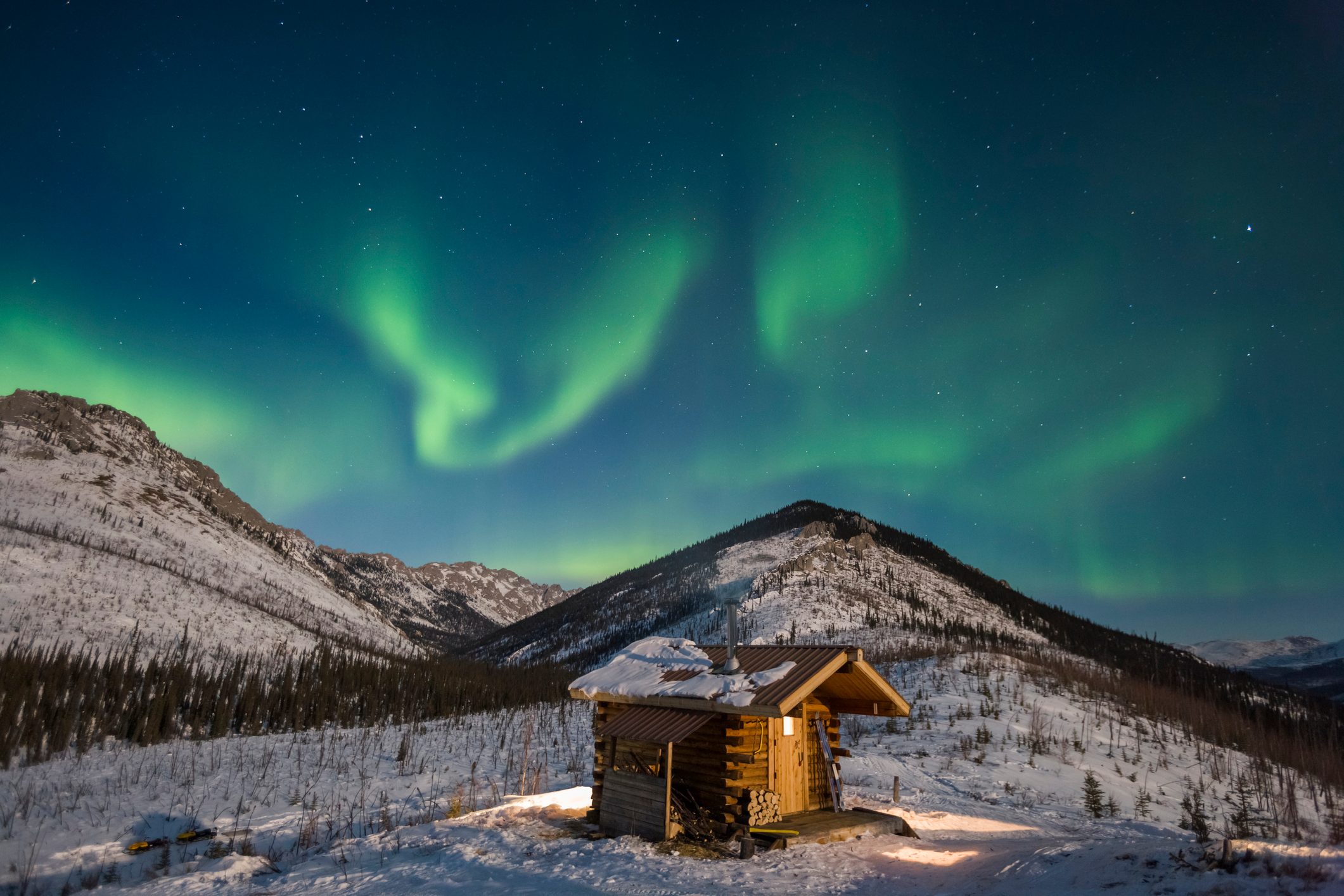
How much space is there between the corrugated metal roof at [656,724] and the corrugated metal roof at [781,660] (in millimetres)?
1580

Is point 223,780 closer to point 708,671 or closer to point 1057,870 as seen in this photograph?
point 708,671

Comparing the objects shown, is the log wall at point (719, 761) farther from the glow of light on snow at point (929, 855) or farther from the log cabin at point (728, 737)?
the glow of light on snow at point (929, 855)

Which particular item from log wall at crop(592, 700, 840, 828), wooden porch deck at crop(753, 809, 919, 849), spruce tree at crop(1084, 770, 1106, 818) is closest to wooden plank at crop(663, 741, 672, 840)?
log wall at crop(592, 700, 840, 828)

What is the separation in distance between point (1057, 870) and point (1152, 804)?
15.4 m

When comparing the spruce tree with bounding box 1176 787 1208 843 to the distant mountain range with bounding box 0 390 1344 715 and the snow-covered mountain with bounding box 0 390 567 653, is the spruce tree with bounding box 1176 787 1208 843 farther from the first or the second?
the snow-covered mountain with bounding box 0 390 567 653

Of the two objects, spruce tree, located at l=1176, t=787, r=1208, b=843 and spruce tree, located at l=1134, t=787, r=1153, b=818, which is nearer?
spruce tree, located at l=1176, t=787, r=1208, b=843

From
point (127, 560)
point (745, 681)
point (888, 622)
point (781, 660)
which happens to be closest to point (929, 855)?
point (781, 660)

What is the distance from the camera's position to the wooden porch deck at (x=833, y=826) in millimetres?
13516

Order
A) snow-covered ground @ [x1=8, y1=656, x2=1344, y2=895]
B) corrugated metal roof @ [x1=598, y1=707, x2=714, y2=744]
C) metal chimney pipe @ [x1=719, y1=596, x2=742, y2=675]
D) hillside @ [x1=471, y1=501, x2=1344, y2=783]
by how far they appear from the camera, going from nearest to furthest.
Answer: snow-covered ground @ [x1=8, y1=656, x2=1344, y2=895] < corrugated metal roof @ [x1=598, y1=707, x2=714, y2=744] < metal chimney pipe @ [x1=719, y1=596, x2=742, y2=675] < hillside @ [x1=471, y1=501, x2=1344, y2=783]

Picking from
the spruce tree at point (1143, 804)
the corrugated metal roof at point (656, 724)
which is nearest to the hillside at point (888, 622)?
the spruce tree at point (1143, 804)

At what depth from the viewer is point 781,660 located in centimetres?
1518

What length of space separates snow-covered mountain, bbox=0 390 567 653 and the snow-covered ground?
25.9 m

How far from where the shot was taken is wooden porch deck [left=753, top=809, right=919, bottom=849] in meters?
13.5

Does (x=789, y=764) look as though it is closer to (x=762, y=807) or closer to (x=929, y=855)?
(x=762, y=807)
